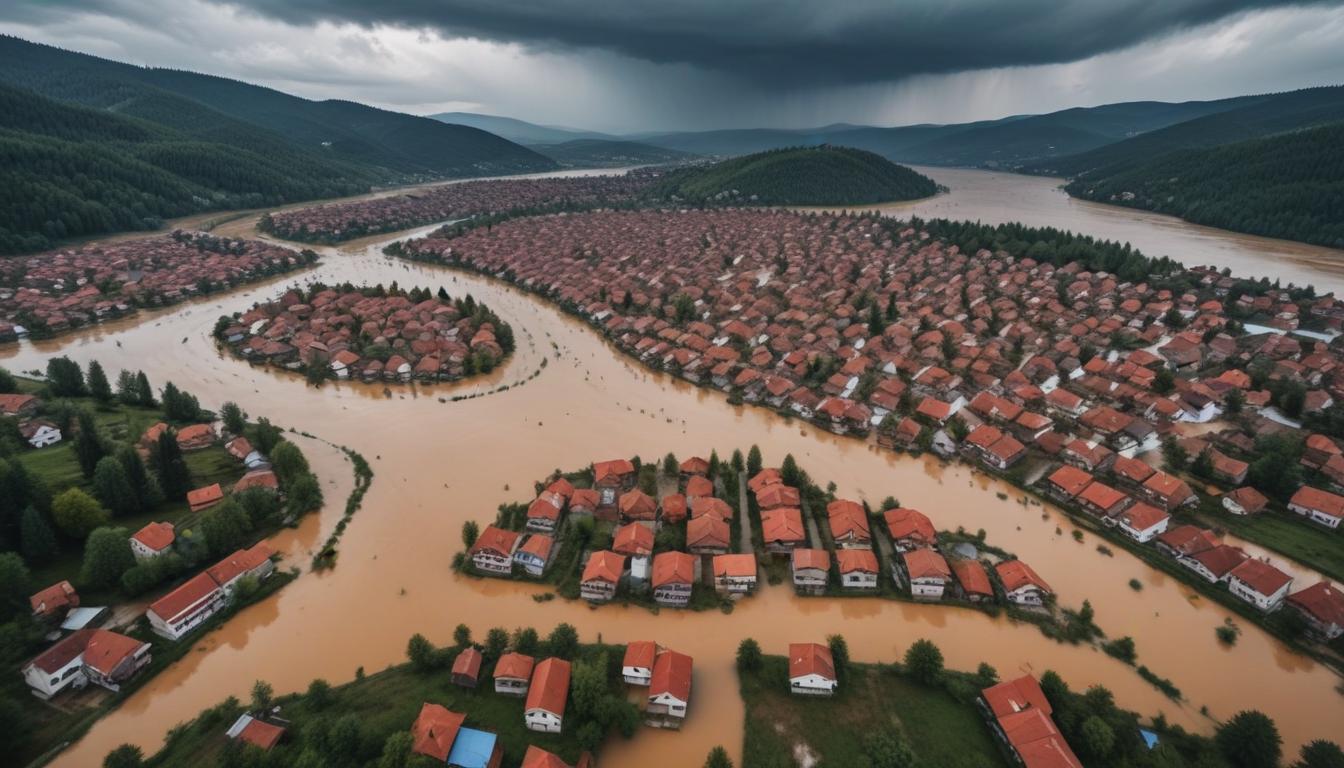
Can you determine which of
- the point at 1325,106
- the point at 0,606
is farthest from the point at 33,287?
the point at 1325,106

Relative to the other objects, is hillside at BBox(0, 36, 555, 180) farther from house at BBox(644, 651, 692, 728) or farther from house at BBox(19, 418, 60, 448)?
house at BBox(644, 651, 692, 728)

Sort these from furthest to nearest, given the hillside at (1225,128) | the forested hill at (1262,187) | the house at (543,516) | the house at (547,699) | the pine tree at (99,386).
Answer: the hillside at (1225,128), the forested hill at (1262,187), the pine tree at (99,386), the house at (543,516), the house at (547,699)

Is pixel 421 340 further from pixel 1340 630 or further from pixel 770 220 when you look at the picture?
pixel 770 220

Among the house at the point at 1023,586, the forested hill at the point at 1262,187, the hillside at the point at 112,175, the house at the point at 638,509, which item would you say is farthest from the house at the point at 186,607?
the forested hill at the point at 1262,187

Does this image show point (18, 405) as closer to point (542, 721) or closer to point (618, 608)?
point (618, 608)

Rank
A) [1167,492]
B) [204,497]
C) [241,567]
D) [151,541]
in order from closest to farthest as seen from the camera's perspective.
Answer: [241,567] < [151,541] < [1167,492] < [204,497]

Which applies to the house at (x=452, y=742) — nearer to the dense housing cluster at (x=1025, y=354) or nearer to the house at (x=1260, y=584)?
the dense housing cluster at (x=1025, y=354)

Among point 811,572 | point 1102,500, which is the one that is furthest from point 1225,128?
point 811,572
